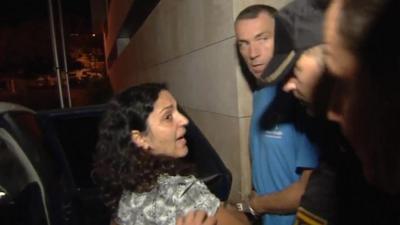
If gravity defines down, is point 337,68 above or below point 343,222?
above

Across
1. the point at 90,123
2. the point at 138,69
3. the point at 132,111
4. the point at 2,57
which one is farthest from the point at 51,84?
the point at 132,111

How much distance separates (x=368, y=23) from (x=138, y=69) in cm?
1142

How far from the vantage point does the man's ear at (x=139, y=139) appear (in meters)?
2.14

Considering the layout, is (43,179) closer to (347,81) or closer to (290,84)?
(290,84)

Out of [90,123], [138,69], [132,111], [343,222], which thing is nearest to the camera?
[343,222]

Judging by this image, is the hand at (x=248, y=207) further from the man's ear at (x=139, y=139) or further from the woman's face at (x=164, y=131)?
the man's ear at (x=139, y=139)

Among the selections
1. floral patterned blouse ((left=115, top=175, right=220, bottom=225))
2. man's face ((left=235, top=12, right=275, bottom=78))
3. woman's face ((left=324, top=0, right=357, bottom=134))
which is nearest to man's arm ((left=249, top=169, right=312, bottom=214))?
floral patterned blouse ((left=115, top=175, right=220, bottom=225))

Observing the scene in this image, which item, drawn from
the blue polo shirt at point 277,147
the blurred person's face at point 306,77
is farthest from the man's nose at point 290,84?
the blue polo shirt at point 277,147

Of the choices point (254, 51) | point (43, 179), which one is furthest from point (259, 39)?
point (43, 179)

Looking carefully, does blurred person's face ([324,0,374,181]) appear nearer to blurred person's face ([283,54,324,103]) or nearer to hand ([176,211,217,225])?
blurred person's face ([283,54,324,103])

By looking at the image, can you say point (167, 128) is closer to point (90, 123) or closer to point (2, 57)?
point (90, 123)

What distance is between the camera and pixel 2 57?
3125cm

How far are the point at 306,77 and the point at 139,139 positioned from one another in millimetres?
966

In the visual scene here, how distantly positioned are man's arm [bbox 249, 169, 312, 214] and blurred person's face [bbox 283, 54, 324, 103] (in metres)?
0.44
